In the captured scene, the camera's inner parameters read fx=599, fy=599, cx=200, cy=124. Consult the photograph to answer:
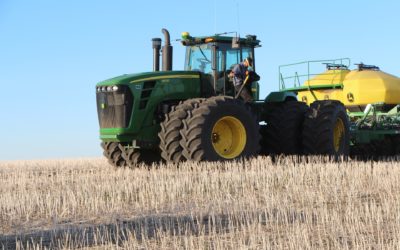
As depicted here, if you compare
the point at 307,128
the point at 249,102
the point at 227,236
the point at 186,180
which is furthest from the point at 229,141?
the point at 227,236

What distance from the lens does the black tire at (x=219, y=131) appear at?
10625 mm

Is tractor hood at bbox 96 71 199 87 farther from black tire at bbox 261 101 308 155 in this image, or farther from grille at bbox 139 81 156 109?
black tire at bbox 261 101 308 155

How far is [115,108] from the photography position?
1152 centimetres

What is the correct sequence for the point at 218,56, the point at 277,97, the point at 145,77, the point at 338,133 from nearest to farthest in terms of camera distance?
the point at 145,77
the point at 218,56
the point at 277,97
the point at 338,133

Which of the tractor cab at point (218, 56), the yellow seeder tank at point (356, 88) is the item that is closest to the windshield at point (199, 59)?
the tractor cab at point (218, 56)

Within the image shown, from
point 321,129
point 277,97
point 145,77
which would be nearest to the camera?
point 145,77

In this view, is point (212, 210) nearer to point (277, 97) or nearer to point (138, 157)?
point (138, 157)

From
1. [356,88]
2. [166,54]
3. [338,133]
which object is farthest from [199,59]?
[356,88]

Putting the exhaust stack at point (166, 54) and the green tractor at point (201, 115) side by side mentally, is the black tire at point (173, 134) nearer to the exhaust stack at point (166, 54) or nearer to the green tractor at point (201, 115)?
the green tractor at point (201, 115)

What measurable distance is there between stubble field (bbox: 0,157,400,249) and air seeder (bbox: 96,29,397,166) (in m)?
0.78

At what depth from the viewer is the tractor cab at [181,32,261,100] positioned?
12.0 m

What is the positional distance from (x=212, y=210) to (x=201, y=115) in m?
4.04

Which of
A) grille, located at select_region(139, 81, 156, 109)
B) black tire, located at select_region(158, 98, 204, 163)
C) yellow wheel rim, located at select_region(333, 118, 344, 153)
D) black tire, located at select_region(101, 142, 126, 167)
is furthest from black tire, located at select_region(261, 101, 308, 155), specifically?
black tire, located at select_region(101, 142, 126, 167)

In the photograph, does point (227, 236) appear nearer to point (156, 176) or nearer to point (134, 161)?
point (156, 176)
